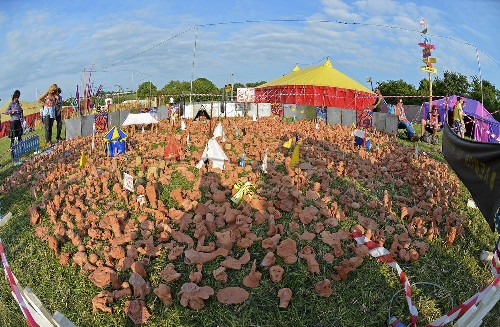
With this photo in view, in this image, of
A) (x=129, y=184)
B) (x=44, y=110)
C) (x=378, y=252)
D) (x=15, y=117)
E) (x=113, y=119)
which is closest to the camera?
(x=378, y=252)

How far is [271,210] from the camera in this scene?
4215 mm

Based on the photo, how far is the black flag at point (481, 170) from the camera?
260cm

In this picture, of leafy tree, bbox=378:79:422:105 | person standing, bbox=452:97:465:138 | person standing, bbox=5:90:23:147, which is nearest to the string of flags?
person standing, bbox=452:97:465:138

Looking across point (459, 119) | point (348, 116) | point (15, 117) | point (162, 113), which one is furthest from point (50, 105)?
point (459, 119)

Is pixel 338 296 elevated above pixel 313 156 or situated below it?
below

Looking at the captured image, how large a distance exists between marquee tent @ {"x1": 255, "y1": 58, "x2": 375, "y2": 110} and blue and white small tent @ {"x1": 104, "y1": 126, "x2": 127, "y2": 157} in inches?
876

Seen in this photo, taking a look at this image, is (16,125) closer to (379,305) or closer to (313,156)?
(313,156)

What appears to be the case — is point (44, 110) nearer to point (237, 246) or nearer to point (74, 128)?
point (74, 128)

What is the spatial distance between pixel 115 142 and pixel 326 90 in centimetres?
2365

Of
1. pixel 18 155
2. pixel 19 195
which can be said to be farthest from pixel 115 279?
pixel 18 155

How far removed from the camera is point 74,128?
38.8 ft

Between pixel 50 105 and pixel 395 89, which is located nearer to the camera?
pixel 50 105

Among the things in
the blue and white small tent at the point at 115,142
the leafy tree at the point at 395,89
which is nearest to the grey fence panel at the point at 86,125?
the blue and white small tent at the point at 115,142

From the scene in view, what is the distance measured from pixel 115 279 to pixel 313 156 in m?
4.81
